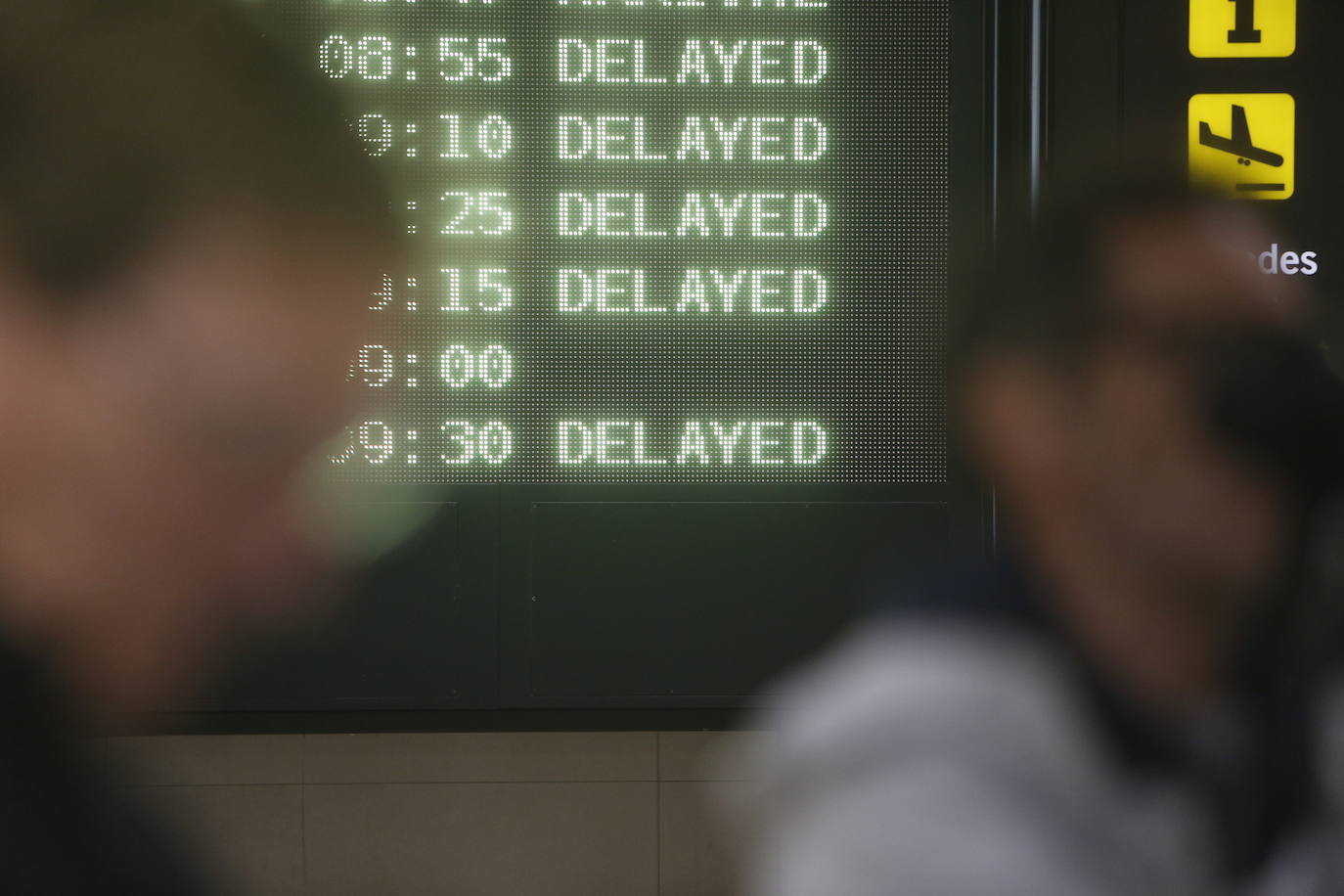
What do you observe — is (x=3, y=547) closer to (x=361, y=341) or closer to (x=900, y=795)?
(x=361, y=341)

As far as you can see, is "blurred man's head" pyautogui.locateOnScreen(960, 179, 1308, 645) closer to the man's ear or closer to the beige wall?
the man's ear

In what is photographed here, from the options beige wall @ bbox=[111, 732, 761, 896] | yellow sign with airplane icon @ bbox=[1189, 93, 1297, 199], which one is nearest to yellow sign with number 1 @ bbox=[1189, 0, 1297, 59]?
yellow sign with airplane icon @ bbox=[1189, 93, 1297, 199]

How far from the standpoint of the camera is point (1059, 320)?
0.97 meters

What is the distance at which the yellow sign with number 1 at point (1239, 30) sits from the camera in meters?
2.87

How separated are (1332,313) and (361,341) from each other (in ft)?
9.53

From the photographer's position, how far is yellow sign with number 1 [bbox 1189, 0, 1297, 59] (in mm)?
2865

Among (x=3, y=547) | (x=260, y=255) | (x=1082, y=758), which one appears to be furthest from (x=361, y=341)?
(x=1082, y=758)

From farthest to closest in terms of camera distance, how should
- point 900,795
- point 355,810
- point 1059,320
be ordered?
point 355,810
point 1059,320
point 900,795

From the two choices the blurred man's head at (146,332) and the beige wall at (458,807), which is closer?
the blurred man's head at (146,332)

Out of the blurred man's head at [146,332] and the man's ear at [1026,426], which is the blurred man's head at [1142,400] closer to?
the man's ear at [1026,426]

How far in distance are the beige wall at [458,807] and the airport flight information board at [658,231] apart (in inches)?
40.0

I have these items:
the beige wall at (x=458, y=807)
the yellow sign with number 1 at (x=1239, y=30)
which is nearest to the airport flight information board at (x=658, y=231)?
the yellow sign with number 1 at (x=1239, y=30)

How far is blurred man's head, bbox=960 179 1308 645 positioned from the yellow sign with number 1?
7.33ft

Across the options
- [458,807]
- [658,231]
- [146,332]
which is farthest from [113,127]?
[458,807]
